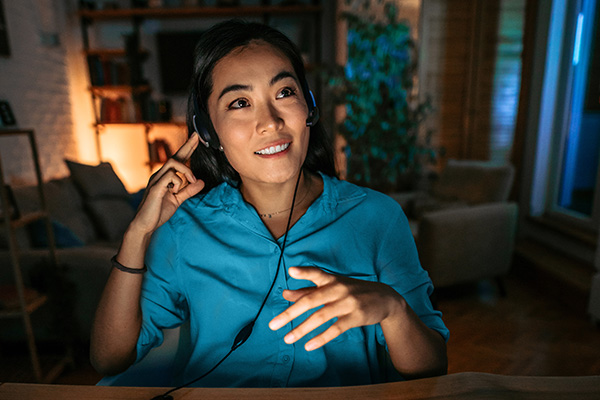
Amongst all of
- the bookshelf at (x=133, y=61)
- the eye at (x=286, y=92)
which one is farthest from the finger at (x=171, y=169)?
the bookshelf at (x=133, y=61)

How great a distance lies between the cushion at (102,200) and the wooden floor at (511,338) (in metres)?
1.03

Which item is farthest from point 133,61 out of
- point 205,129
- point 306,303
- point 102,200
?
point 306,303

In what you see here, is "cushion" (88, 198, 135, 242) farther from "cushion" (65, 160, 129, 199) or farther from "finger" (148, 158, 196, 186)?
"finger" (148, 158, 196, 186)

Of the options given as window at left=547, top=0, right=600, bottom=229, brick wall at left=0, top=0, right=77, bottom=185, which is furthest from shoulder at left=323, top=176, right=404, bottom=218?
brick wall at left=0, top=0, right=77, bottom=185

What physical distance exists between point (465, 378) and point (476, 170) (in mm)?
2635

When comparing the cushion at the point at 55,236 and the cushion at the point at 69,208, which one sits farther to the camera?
the cushion at the point at 69,208

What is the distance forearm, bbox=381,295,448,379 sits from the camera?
63 cm

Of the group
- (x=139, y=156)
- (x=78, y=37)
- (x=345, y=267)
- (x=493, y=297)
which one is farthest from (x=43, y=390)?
(x=78, y=37)

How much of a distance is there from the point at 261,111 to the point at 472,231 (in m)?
2.07

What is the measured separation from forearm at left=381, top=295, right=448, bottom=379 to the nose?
445 millimetres

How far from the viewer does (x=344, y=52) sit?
396 centimetres

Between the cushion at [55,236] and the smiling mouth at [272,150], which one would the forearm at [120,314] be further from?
the cushion at [55,236]

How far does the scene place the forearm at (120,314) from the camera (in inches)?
29.9

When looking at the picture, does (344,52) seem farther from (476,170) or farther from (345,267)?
(345,267)
